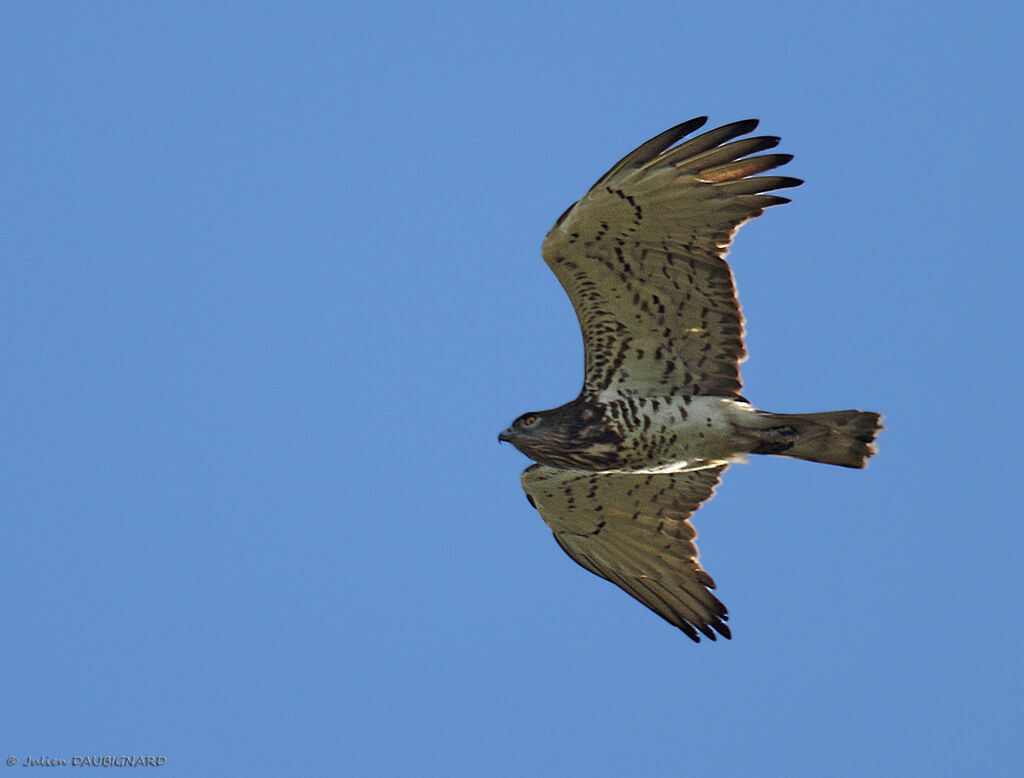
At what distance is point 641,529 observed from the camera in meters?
12.2

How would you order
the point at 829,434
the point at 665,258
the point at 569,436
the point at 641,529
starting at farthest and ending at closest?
the point at 641,529 < the point at 569,436 < the point at 829,434 < the point at 665,258

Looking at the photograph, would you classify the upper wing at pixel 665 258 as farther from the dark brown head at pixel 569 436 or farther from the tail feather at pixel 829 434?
the tail feather at pixel 829 434

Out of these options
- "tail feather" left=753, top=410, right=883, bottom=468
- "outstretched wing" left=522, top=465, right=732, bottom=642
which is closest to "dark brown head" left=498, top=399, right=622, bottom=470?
"outstretched wing" left=522, top=465, right=732, bottom=642

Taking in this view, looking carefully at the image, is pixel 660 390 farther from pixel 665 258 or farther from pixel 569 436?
pixel 665 258

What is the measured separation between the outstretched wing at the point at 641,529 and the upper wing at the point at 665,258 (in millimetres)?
1078

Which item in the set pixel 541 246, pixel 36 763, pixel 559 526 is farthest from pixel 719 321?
pixel 36 763

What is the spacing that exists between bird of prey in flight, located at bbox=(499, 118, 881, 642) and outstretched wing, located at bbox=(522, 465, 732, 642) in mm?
12

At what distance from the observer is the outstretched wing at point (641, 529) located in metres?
11.9

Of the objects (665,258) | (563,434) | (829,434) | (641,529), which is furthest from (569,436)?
(829,434)

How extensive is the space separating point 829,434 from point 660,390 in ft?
4.76

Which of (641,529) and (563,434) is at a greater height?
(563,434)

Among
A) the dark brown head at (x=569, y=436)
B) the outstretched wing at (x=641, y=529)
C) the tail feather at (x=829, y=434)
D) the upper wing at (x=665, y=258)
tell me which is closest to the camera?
the upper wing at (x=665, y=258)

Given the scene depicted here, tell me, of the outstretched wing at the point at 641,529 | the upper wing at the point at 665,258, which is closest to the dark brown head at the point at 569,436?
the upper wing at the point at 665,258

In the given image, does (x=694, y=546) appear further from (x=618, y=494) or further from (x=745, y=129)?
(x=745, y=129)
